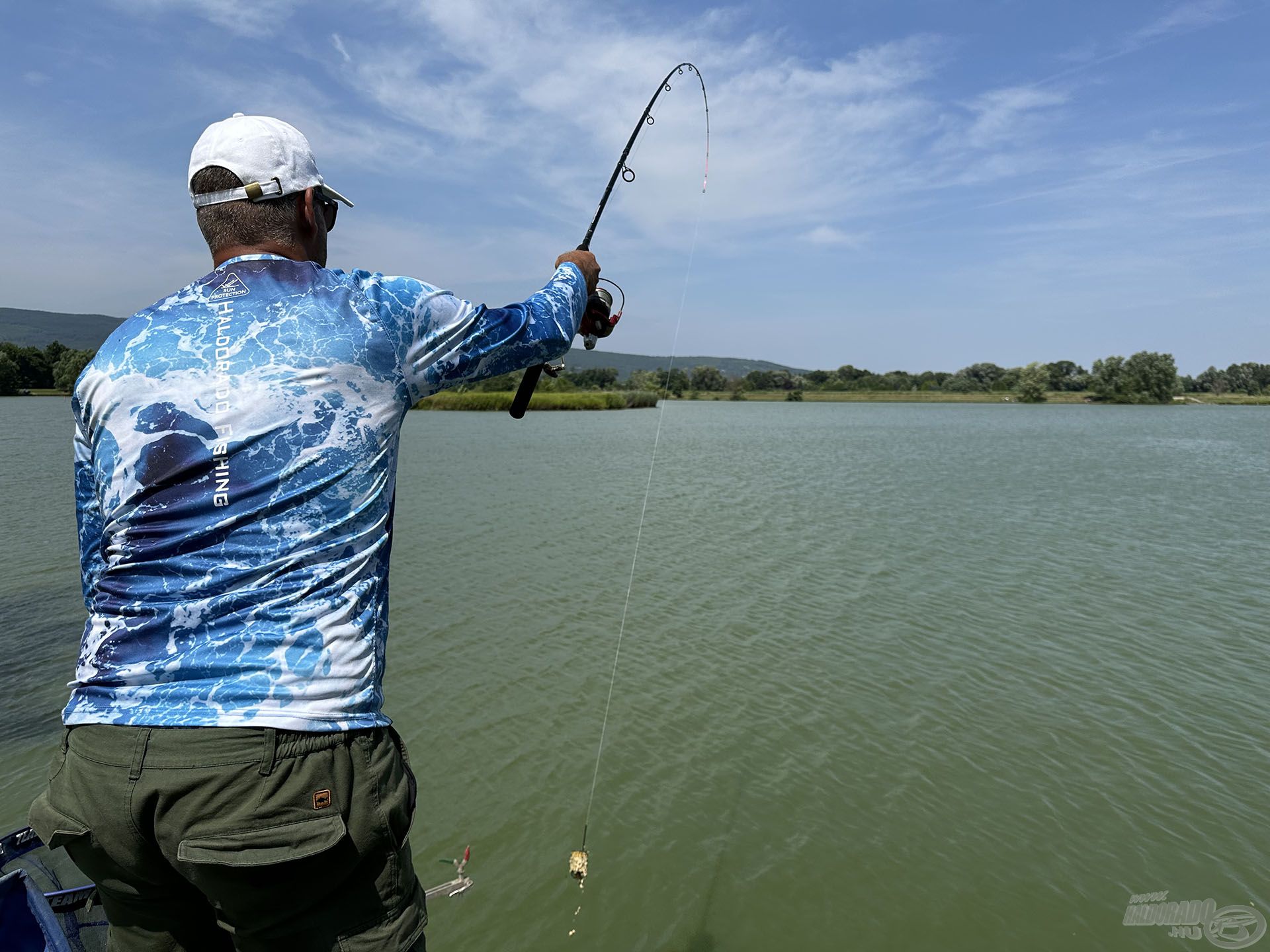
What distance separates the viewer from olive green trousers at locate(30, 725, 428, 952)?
1.64 meters

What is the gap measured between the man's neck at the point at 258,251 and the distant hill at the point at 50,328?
127334 millimetres

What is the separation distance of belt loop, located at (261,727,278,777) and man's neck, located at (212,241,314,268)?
1.05 m

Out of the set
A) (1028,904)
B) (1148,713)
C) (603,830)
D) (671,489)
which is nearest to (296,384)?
(603,830)

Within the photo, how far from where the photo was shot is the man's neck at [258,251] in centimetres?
190

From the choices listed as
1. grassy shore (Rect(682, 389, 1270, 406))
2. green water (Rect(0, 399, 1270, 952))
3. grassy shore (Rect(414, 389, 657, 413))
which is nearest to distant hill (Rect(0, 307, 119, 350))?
grassy shore (Rect(414, 389, 657, 413))

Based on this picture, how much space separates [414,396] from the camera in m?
1.97

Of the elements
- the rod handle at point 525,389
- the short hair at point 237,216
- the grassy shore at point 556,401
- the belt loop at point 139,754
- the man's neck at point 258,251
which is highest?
the short hair at point 237,216

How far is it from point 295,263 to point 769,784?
5441mm

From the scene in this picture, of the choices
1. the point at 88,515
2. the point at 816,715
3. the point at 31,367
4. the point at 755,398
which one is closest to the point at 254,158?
the point at 88,515

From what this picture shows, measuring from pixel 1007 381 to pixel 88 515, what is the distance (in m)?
126

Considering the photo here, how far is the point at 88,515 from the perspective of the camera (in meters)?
1.97

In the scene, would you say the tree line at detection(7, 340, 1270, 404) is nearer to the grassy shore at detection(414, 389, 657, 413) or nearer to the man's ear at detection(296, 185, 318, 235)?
the grassy shore at detection(414, 389, 657, 413)

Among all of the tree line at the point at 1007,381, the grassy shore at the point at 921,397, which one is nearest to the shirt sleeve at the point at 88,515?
the tree line at the point at 1007,381

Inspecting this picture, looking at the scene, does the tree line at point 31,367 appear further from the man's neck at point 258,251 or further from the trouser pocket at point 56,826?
the trouser pocket at point 56,826
